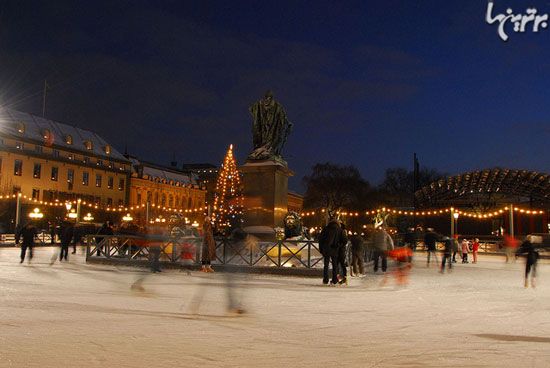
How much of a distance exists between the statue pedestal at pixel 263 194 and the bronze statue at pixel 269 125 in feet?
2.53

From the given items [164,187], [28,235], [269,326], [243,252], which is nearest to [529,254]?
[243,252]

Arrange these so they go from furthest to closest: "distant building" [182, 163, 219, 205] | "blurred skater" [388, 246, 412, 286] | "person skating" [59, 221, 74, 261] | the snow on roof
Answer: "distant building" [182, 163, 219, 205] < the snow on roof < "person skating" [59, 221, 74, 261] < "blurred skater" [388, 246, 412, 286]

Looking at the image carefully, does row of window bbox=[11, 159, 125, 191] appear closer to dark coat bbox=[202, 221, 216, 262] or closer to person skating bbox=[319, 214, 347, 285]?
dark coat bbox=[202, 221, 216, 262]

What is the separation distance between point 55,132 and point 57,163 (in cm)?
460

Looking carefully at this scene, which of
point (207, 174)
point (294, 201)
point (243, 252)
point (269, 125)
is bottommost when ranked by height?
→ point (243, 252)

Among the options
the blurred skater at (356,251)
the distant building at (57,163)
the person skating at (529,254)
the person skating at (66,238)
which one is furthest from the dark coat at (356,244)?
the distant building at (57,163)

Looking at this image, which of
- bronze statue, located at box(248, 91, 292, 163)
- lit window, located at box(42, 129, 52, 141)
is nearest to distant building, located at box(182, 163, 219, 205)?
lit window, located at box(42, 129, 52, 141)

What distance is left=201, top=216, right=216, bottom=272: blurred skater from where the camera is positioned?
53.5 ft

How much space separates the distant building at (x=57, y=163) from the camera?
65.7 metres

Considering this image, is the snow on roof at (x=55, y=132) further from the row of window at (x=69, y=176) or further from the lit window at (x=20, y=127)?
the row of window at (x=69, y=176)

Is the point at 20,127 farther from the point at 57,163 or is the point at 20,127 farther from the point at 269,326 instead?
the point at 269,326

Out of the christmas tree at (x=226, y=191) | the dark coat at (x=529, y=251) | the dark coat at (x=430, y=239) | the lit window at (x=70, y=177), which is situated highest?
the lit window at (x=70, y=177)

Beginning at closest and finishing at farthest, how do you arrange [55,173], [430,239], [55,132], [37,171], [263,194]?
[263,194] < [430,239] < [37,171] < [55,173] < [55,132]

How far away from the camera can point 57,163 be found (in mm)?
72125
